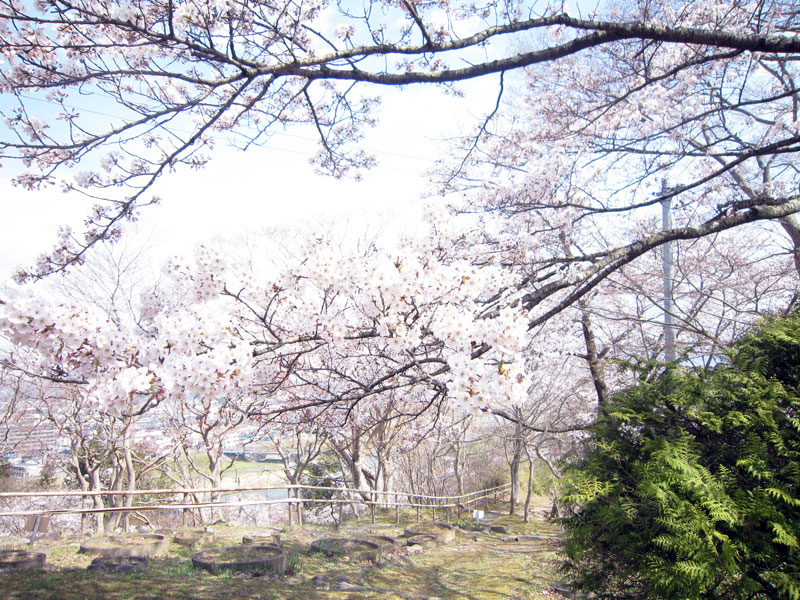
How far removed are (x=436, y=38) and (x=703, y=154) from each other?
335 centimetres

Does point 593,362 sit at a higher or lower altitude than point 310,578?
higher

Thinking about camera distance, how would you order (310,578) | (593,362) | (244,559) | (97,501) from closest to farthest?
(310,578) < (244,559) < (593,362) < (97,501)

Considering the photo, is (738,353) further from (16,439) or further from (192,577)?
(16,439)

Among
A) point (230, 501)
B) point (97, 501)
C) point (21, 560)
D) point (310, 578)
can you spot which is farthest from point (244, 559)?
point (97, 501)

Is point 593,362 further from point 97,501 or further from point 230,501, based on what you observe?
point 97,501

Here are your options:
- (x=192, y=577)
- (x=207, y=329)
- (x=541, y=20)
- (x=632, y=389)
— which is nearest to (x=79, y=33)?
(x=207, y=329)

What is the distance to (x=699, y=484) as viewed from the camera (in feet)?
8.36

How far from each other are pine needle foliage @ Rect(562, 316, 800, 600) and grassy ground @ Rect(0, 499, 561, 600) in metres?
1.65

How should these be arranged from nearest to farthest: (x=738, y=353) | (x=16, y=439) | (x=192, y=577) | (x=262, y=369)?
1. (x=738, y=353)
2. (x=262, y=369)
3. (x=192, y=577)
4. (x=16, y=439)

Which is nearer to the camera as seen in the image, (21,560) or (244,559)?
(21,560)

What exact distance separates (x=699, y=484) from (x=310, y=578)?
14.3ft

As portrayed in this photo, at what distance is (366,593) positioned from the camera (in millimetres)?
5102

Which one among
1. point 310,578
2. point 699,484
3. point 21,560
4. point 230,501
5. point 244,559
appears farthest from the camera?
point 230,501

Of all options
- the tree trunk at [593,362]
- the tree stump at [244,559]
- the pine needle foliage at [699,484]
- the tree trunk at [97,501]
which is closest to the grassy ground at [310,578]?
A: the tree stump at [244,559]
